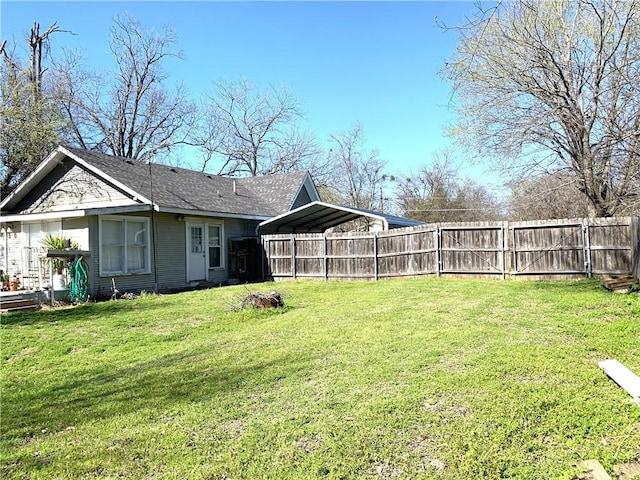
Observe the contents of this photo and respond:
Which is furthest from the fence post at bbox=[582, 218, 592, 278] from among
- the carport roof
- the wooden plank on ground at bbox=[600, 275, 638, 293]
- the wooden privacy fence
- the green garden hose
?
the green garden hose

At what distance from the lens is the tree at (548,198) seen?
15.5 meters

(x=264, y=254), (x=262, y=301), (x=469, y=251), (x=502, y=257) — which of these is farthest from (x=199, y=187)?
(x=502, y=257)

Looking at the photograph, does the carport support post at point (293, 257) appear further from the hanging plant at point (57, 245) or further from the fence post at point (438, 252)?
the hanging plant at point (57, 245)

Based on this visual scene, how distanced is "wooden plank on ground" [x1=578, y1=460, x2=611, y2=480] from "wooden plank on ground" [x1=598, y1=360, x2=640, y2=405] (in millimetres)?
1045

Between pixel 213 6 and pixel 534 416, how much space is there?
9.40 metres

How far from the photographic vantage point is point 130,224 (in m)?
13.0

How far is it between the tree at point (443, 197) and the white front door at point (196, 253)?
73.5 ft

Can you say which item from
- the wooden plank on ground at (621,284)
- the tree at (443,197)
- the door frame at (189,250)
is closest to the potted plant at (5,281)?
the door frame at (189,250)

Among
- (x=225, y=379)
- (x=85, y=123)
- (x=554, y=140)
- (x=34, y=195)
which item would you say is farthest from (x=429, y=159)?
(x=225, y=379)

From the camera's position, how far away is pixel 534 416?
345 centimetres

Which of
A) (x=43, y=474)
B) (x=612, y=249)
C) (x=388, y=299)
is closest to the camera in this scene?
(x=43, y=474)

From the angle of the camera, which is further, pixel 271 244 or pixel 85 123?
pixel 85 123

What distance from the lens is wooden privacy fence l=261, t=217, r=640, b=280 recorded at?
1088 centimetres

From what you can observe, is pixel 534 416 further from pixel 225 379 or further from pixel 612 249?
pixel 612 249
